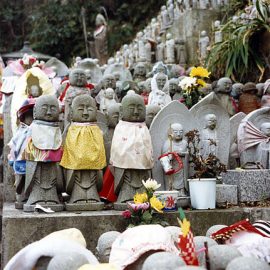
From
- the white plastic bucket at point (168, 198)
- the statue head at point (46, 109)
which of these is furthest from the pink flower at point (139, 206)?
the statue head at point (46, 109)

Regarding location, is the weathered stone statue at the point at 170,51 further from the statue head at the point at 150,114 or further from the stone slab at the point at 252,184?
the stone slab at the point at 252,184

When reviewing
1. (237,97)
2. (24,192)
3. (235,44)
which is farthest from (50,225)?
(235,44)

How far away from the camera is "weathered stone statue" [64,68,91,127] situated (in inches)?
312

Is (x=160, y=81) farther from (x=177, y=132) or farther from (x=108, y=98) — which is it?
(x=177, y=132)

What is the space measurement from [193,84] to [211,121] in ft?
3.67

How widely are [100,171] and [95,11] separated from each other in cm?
1735

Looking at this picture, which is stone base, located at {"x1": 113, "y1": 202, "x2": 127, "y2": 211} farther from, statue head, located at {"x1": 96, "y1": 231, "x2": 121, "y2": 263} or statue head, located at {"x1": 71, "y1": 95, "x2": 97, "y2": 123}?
statue head, located at {"x1": 96, "y1": 231, "x2": 121, "y2": 263}

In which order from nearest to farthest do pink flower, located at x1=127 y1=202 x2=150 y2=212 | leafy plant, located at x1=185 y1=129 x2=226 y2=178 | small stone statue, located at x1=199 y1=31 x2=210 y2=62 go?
pink flower, located at x1=127 y1=202 x2=150 y2=212
leafy plant, located at x1=185 y1=129 x2=226 y2=178
small stone statue, located at x1=199 y1=31 x2=210 y2=62

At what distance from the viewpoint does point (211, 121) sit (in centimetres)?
688

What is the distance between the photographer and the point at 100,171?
6.23 metres

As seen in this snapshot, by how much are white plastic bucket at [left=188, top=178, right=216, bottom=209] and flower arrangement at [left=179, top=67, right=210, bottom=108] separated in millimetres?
1961

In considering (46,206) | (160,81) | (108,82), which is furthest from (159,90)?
(46,206)

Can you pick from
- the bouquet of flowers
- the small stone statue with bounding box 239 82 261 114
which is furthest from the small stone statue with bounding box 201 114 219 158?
the small stone statue with bounding box 239 82 261 114

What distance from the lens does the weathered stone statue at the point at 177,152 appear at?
21.2ft
